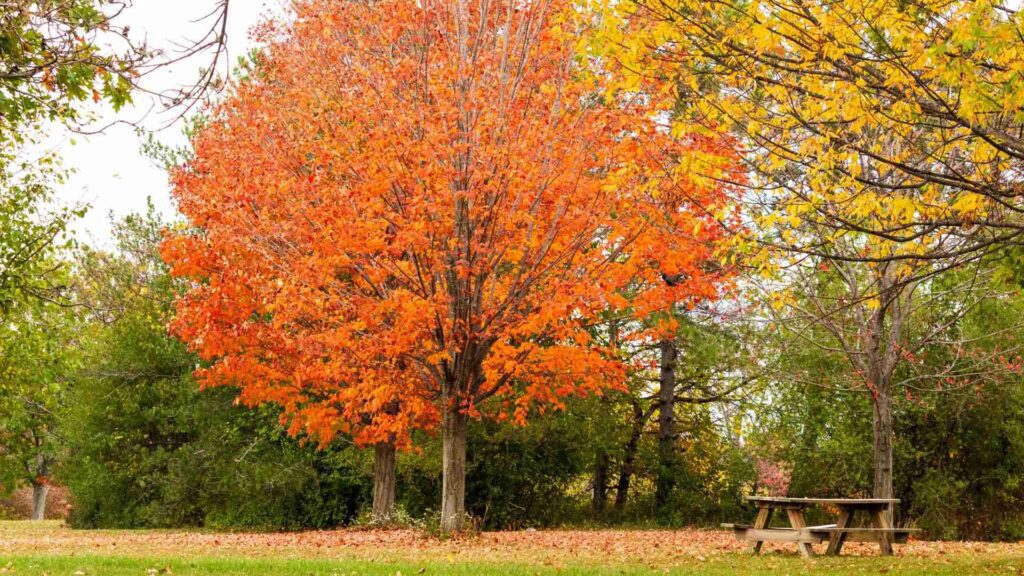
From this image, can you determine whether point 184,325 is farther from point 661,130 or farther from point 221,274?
point 661,130

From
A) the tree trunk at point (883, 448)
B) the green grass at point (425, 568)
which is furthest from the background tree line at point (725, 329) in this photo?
the green grass at point (425, 568)

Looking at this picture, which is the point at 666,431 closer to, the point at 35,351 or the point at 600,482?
the point at 600,482

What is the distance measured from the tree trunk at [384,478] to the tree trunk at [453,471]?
4.55 m

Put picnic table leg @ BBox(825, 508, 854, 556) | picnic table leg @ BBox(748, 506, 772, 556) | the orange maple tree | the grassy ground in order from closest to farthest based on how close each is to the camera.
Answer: the grassy ground → picnic table leg @ BBox(825, 508, 854, 556) → picnic table leg @ BBox(748, 506, 772, 556) → the orange maple tree

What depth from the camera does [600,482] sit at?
22.1 m

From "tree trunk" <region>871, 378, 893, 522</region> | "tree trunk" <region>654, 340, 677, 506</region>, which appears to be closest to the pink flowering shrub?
"tree trunk" <region>654, 340, 677, 506</region>

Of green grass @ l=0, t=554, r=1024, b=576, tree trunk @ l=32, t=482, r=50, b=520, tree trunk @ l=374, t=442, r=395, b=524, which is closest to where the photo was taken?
green grass @ l=0, t=554, r=1024, b=576

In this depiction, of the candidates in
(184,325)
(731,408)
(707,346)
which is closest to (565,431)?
(707,346)

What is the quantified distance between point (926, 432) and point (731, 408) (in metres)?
6.04

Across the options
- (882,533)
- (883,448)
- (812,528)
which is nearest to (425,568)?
(812,528)

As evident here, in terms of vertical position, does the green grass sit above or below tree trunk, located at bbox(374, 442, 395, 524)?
below

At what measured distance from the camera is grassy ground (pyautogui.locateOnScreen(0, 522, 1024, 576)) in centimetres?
830

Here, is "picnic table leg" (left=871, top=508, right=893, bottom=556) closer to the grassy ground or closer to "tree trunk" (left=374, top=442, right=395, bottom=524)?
the grassy ground

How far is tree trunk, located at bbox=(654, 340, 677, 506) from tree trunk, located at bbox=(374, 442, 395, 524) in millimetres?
6824
